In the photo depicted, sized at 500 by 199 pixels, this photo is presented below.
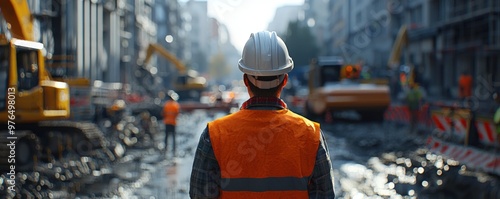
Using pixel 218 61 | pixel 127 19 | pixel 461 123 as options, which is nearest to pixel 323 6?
pixel 218 61

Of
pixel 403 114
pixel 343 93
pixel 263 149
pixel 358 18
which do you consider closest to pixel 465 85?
pixel 403 114

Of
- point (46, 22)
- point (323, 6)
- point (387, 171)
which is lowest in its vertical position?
point (387, 171)

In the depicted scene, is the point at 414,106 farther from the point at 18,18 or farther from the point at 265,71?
the point at 265,71

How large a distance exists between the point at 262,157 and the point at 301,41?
74283 mm

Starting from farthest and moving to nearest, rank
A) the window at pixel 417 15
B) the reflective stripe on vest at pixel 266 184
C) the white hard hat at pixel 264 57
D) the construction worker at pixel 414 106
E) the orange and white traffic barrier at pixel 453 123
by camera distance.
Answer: the window at pixel 417 15 < the construction worker at pixel 414 106 < the orange and white traffic barrier at pixel 453 123 < the white hard hat at pixel 264 57 < the reflective stripe on vest at pixel 266 184

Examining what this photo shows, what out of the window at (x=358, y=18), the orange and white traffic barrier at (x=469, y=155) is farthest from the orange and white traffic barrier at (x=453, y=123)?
the window at (x=358, y=18)

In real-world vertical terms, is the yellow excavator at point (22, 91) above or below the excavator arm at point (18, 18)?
below

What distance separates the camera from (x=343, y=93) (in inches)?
895

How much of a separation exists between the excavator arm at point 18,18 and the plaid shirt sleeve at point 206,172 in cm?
964

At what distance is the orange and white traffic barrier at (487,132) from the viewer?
434 inches

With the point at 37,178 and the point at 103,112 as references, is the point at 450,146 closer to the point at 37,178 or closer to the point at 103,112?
the point at 37,178

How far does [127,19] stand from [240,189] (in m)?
36.4

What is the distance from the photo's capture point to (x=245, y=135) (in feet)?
9.45

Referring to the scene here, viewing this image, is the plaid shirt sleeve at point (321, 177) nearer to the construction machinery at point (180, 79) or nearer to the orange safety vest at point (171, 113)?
the orange safety vest at point (171, 113)
